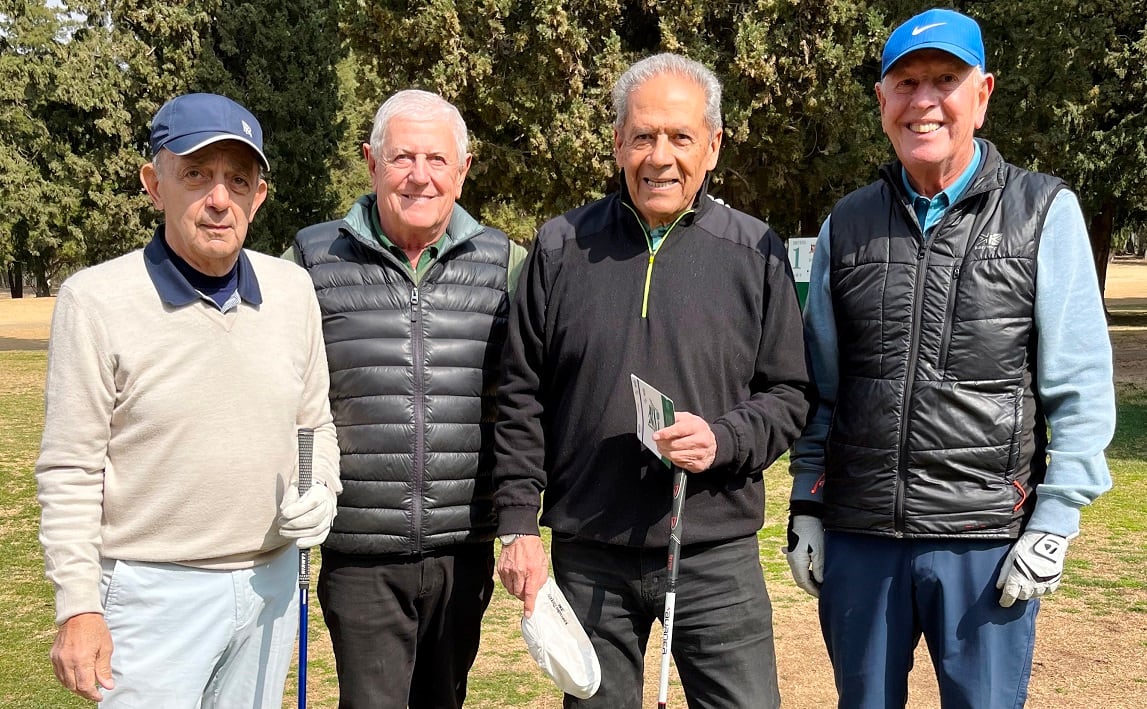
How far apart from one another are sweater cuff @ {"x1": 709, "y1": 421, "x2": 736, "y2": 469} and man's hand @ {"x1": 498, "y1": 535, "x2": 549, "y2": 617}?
56 cm

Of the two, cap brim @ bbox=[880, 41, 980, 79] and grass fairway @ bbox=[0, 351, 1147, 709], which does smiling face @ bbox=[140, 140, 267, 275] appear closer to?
cap brim @ bbox=[880, 41, 980, 79]

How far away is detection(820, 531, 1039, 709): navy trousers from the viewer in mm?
2945

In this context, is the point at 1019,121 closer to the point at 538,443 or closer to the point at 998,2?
the point at 998,2

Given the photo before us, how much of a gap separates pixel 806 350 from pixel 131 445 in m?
1.88

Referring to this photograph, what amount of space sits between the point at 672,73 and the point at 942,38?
74 centimetres

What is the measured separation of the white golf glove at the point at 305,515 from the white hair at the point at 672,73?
1349 millimetres

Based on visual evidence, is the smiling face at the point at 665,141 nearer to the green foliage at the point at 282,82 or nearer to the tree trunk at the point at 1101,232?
the green foliage at the point at 282,82

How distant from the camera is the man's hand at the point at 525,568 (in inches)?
119

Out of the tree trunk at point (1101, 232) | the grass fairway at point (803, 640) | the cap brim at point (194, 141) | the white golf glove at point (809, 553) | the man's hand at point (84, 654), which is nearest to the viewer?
the man's hand at point (84, 654)

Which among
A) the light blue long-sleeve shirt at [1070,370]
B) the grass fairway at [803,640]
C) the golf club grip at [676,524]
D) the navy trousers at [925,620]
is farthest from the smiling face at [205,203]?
the grass fairway at [803,640]

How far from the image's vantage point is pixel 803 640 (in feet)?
18.9

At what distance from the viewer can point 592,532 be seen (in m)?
3.06

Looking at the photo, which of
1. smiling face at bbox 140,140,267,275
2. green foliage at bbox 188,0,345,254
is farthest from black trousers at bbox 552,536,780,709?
green foliage at bbox 188,0,345,254

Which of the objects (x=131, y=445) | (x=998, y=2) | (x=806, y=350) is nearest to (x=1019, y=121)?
(x=998, y=2)
